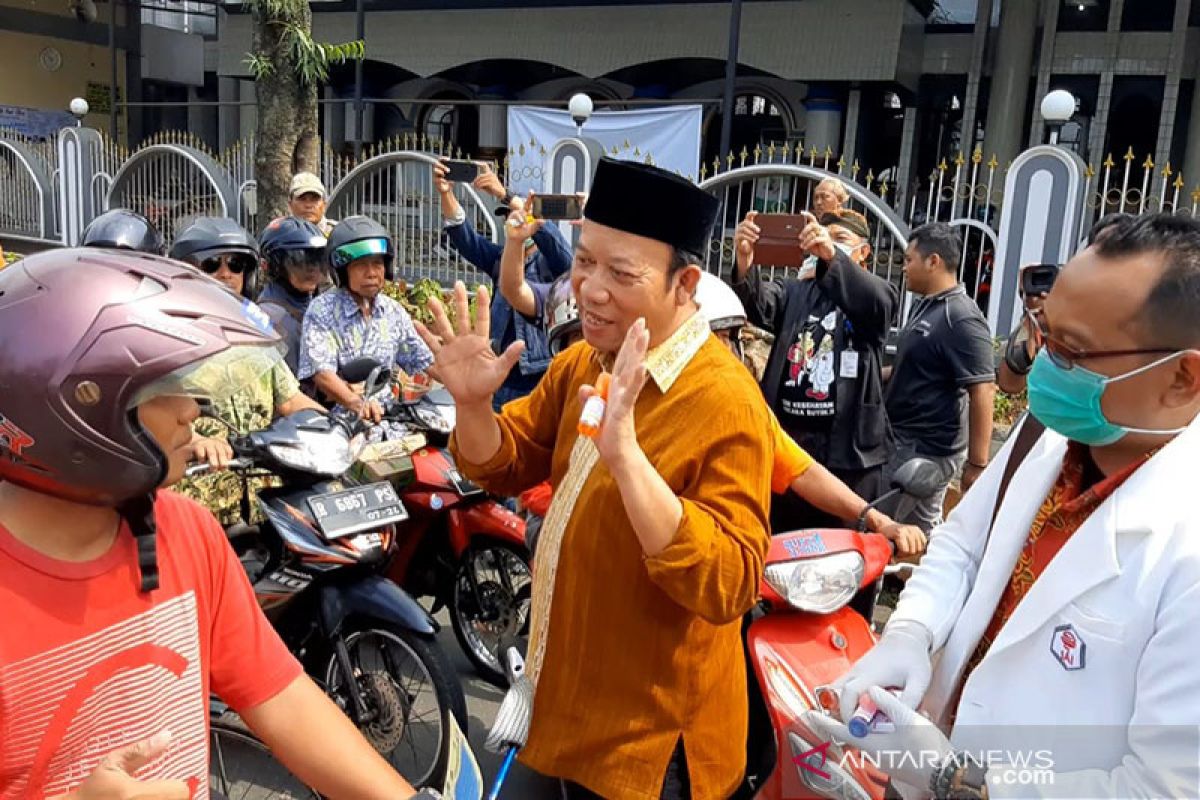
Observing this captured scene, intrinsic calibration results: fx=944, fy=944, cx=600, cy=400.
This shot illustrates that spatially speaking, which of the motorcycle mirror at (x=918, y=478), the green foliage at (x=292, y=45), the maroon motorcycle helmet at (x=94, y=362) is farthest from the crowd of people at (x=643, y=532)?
the green foliage at (x=292, y=45)

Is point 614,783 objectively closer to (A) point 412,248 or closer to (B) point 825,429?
(B) point 825,429

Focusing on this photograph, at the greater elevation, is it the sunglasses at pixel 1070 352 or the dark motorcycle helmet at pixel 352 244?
the sunglasses at pixel 1070 352

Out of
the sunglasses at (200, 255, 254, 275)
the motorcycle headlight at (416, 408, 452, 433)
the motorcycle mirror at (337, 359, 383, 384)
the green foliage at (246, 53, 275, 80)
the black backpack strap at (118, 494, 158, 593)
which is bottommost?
the motorcycle headlight at (416, 408, 452, 433)

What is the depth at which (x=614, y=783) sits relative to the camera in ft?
5.68

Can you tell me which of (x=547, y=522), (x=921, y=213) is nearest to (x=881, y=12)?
(x=921, y=213)

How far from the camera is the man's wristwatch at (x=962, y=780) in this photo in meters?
1.26

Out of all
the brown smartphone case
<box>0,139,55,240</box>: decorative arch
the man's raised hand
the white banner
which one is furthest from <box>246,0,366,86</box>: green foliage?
the man's raised hand

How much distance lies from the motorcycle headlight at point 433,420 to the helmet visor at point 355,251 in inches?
32.9

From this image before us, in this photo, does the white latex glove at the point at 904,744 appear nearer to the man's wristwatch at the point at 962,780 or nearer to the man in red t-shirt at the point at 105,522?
the man's wristwatch at the point at 962,780

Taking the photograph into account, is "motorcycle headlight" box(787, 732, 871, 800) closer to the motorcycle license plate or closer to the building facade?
the motorcycle license plate

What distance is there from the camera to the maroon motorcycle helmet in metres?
1.10

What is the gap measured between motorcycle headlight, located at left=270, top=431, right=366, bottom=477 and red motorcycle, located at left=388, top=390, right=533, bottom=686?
522 mm

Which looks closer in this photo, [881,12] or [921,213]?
[921,213]

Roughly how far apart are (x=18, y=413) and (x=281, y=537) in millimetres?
1741
